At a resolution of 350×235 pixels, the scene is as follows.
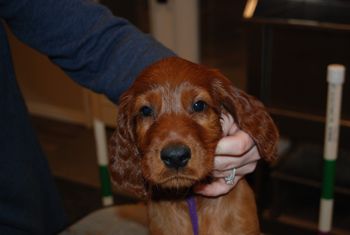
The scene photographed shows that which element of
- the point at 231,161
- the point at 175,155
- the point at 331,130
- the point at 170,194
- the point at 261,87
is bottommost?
the point at 261,87

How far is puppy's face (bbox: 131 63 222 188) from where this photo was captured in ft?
3.19

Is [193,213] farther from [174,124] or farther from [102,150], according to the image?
[102,150]

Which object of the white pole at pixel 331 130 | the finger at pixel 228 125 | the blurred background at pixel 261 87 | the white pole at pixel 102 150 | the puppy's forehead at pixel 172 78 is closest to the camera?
the puppy's forehead at pixel 172 78

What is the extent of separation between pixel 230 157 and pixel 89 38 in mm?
451

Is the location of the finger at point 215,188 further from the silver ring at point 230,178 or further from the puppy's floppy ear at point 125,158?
the puppy's floppy ear at point 125,158

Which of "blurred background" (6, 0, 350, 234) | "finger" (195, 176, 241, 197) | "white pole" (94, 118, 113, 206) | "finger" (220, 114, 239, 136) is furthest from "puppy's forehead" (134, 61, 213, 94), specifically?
"white pole" (94, 118, 113, 206)

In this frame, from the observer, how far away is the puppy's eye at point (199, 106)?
42.7 inches

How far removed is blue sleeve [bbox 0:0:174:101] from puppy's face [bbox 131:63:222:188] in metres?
0.16

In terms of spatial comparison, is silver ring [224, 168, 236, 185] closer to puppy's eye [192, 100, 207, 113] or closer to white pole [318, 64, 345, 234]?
puppy's eye [192, 100, 207, 113]

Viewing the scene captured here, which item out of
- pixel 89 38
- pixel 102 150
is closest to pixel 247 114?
pixel 89 38

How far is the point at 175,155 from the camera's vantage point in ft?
3.12

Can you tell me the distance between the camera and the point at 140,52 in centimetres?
125

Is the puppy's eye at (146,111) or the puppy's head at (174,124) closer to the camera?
the puppy's head at (174,124)

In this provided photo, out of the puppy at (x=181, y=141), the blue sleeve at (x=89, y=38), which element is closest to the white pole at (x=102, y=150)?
the blue sleeve at (x=89, y=38)
